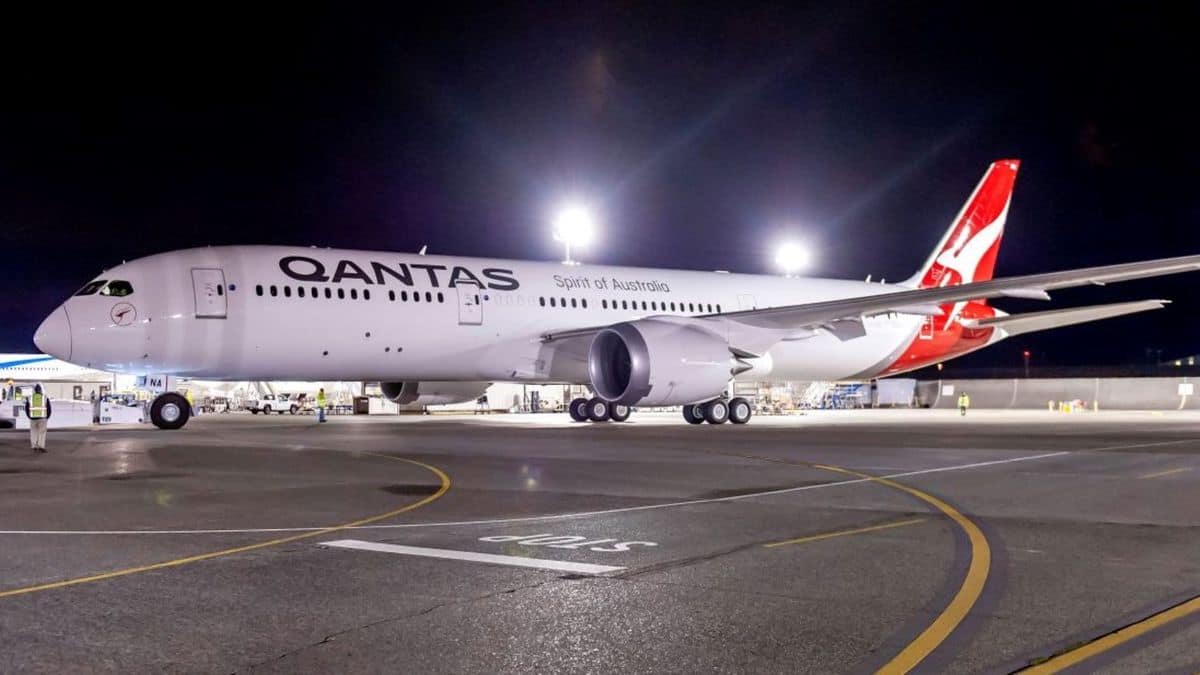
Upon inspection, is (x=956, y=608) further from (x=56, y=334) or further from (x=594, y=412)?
(x=594, y=412)

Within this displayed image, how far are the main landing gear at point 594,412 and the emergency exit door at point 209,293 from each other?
411 inches

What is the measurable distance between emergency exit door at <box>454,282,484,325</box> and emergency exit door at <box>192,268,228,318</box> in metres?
5.00

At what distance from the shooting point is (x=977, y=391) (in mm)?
50938

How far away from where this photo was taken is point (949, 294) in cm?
2011

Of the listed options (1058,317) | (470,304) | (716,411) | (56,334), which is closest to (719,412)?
(716,411)

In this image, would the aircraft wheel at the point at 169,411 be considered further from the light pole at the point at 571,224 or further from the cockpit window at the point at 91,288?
the light pole at the point at 571,224

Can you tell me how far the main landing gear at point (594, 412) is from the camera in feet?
88.8

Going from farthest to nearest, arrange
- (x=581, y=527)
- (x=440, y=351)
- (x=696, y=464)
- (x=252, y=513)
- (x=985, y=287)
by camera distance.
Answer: (x=440, y=351) < (x=985, y=287) < (x=696, y=464) < (x=252, y=513) < (x=581, y=527)

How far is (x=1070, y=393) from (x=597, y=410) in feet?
97.9

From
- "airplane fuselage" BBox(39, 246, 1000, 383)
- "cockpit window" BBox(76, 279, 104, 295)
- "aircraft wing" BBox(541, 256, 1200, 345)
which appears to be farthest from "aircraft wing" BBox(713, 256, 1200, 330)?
"cockpit window" BBox(76, 279, 104, 295)

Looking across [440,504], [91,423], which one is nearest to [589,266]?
[91,423]

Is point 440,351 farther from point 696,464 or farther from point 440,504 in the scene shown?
point 440,504

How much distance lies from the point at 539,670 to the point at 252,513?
5.14 m

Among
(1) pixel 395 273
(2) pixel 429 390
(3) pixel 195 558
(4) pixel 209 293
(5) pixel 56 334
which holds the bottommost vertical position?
(3) pixel 195 558
